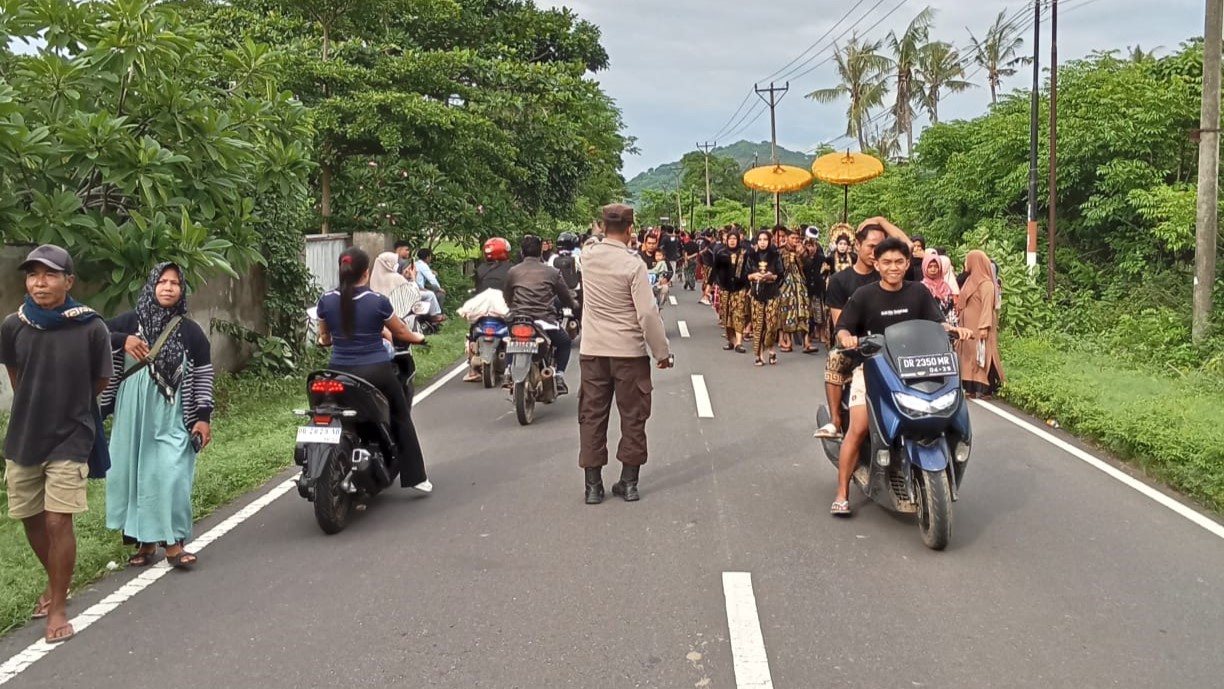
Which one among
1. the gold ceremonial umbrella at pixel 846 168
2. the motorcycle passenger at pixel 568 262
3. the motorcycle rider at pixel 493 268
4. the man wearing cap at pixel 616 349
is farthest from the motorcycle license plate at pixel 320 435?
the gold ceremonial umbrella at pixel 846 168

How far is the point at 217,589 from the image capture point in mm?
5199

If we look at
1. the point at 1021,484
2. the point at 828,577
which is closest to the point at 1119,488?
the point at 1021,484

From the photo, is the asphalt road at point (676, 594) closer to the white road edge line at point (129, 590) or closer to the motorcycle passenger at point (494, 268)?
the white road edge line at point (129, 590)

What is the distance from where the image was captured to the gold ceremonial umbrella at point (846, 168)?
17.4 m

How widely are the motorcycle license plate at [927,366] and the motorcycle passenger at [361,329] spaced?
3.03m

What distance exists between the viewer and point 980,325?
11.0 m

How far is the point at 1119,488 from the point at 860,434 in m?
2.35

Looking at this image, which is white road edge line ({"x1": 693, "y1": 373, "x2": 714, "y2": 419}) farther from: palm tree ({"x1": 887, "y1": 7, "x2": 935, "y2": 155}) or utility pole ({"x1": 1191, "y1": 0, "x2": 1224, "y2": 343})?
palm tree ({"x1": 887, "y1": 7, "x2": 935, "y2": 155})

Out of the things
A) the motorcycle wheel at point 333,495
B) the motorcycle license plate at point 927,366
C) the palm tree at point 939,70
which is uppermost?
the palm tree at point 939,70

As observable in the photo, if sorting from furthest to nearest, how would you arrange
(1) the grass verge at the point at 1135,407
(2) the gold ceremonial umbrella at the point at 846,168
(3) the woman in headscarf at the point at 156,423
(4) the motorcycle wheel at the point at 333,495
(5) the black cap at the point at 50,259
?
(2) the gold ceremonial umbrella at the point at 846,168 → (1) the grass verge at the point at 1135,407 → (4) the motorcycle wheel at the point at 333,495 → (3) the woman in headscarf at the point at 156,423 → (5) the black cap at the point at 50,259

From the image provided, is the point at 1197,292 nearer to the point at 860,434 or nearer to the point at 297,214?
the point at 860,434

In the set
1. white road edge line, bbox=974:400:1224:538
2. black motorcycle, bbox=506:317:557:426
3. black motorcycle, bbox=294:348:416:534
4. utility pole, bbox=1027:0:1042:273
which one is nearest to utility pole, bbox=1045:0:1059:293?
utility pole, bbox=1027:0:1042:273

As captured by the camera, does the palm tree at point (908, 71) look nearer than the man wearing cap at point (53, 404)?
No

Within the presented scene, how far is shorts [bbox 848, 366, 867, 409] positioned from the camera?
20.3 feet
